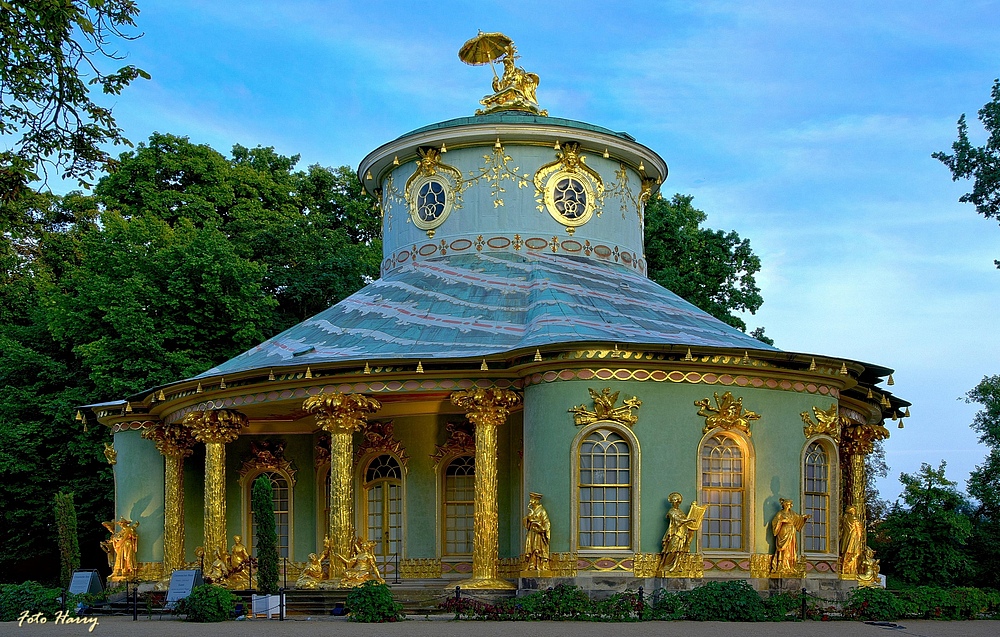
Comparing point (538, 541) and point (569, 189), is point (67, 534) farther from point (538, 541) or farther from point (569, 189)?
point (569, 189)

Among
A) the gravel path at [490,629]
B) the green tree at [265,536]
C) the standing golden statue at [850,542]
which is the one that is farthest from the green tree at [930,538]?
the green tree at [265,536]

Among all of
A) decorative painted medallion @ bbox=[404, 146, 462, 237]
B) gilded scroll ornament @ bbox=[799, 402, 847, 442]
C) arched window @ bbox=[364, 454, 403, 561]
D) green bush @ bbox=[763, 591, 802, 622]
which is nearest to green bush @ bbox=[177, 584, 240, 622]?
arched window @ bbox=[364, 454, 403, 561]

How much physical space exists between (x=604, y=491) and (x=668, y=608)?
254cm

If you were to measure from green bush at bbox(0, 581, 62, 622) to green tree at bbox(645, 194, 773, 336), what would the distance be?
22711mm

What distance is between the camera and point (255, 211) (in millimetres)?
42719

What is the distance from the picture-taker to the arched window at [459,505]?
25.6 metres

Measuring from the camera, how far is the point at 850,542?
78.4 ft

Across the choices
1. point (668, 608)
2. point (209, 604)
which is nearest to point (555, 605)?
point (668, 608)

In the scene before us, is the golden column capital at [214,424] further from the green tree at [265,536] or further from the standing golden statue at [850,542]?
the standing golden statue at [850,542]

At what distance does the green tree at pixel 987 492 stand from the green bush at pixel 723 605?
1320cm

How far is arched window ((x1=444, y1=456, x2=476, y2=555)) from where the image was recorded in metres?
25.6

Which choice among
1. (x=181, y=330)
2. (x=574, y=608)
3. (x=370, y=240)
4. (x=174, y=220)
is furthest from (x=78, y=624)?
(x=370, y=240)

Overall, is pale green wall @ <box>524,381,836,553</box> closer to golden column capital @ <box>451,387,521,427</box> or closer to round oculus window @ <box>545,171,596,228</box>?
golden column capital @ <box>451,387,521,427</box>

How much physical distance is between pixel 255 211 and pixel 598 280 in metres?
19.5
